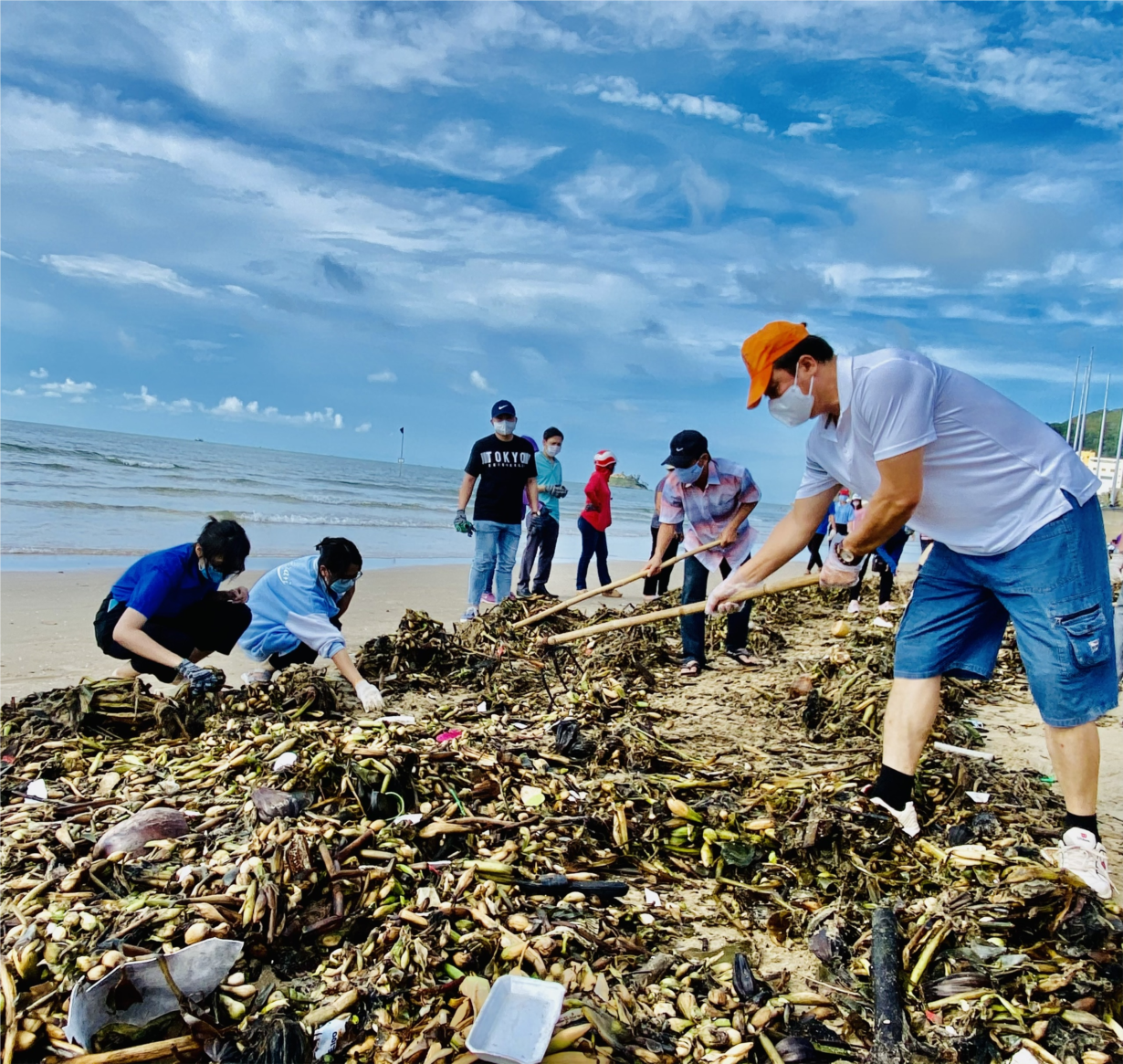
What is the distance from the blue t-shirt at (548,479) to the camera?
9547 millimetres

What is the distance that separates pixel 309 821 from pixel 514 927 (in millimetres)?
911

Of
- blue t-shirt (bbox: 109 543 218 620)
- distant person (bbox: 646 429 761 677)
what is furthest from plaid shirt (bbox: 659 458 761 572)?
blue t-shirt (bbox: 109 543 218 620)

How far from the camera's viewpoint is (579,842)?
10.2 feet

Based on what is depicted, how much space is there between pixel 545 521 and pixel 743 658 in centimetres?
331

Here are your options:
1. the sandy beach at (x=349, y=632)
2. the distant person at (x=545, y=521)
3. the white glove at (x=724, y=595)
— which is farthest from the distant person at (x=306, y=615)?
the distant person at (x=545, y=521)

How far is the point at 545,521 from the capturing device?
9203mm

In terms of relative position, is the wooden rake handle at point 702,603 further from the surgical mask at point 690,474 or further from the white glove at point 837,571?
the surgical mask at point 690,474

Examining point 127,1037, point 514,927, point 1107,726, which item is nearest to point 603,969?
point 514,927

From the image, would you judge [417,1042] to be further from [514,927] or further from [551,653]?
[551,653]

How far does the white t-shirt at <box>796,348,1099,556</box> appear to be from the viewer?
288 centimetres

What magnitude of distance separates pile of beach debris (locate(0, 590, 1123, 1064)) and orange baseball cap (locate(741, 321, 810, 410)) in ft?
5.49

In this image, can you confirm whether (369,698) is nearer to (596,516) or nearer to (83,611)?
(83,611)

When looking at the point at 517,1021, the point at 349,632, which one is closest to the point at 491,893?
the point at 517,1021

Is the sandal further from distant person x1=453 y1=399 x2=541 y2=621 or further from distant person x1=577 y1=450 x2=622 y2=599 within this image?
distant person x1=577 y1=450 x2=622 y2=599
